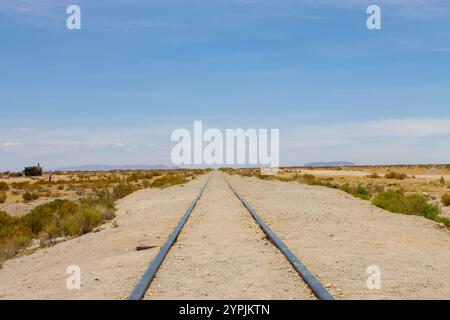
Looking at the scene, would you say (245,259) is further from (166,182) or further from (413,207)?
(166,182)

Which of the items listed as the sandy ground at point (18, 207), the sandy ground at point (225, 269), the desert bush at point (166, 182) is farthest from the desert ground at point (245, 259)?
the desert bush at point (166, 182)

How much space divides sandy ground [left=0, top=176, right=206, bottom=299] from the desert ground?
0.09 feet

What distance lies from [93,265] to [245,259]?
3002mm

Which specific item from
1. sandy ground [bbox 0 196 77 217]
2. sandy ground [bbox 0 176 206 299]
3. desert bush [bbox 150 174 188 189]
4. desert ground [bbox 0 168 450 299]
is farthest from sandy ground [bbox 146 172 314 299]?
desert bush [bbox 150 174 188 189]

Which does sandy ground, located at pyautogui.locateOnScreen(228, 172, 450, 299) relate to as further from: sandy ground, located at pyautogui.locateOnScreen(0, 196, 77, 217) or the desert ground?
sandy ground, located at pyautogui.locateOnScreen(0, 196, 77, 217)

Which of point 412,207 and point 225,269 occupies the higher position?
point 412,207

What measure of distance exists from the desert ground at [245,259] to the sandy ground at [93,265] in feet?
0.09

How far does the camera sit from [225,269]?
31.2 feet

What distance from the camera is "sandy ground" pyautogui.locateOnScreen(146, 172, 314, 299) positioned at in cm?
780

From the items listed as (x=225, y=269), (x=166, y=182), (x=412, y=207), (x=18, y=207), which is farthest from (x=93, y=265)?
(x=166, y=182)

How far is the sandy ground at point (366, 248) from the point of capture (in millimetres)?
8234
